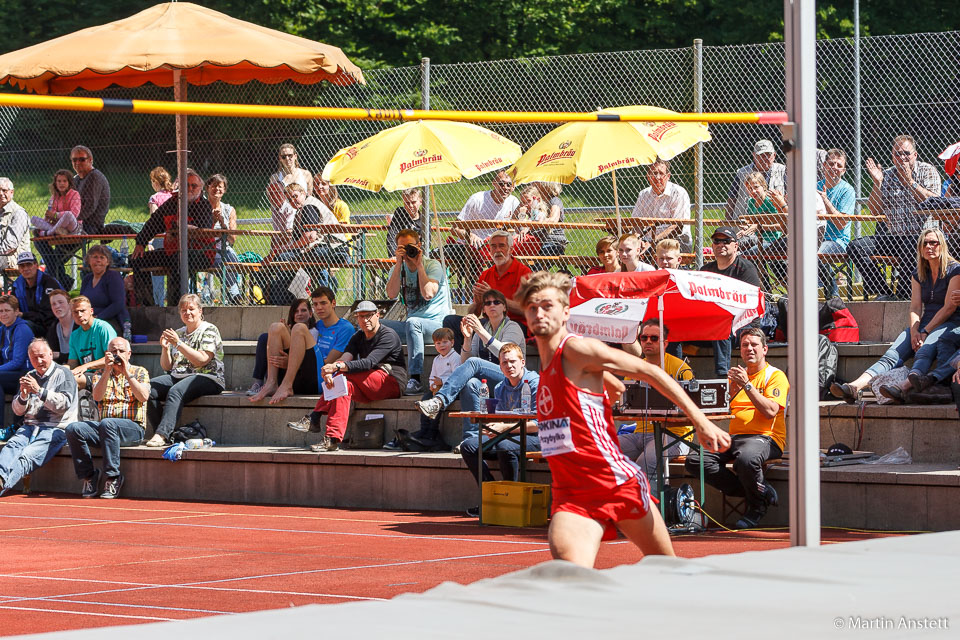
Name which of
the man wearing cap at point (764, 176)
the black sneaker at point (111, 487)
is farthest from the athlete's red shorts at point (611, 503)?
the black sneaker at point (111, 487)

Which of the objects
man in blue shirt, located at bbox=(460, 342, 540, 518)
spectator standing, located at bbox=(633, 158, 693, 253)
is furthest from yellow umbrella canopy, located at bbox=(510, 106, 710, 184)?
man in blue shirt, located at bbox=(460, 342, 540, 518)

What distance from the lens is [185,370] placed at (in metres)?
14.3

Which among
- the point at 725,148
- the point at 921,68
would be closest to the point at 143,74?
the point at 725,148

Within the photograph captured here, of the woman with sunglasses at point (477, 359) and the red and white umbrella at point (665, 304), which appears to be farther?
the woman with sunglasses at point (477, 359)

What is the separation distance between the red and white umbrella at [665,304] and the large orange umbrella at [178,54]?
14.5ft

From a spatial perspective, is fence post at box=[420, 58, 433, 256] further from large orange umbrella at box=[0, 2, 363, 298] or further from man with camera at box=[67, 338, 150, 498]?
man with camera at box=[67, 338, 150, 498]

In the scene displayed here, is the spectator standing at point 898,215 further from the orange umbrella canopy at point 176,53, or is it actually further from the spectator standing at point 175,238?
the spectator standing at point 175,238

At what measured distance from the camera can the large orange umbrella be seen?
46.3 feet

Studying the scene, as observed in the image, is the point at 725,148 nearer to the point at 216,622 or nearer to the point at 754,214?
the point at 754,214

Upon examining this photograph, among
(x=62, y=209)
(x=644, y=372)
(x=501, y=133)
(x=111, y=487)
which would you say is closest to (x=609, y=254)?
(x=501, y=133)

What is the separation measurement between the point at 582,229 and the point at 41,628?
30.4ft

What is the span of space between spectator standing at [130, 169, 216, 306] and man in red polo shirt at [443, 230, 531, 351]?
3730mm

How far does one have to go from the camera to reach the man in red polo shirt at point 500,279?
13.3 metres

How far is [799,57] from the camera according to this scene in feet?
21.2
